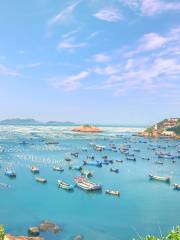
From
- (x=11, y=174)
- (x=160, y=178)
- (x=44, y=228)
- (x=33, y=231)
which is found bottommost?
(x=44, y=228)

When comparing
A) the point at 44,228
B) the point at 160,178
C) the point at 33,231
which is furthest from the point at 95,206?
the point at 160,178

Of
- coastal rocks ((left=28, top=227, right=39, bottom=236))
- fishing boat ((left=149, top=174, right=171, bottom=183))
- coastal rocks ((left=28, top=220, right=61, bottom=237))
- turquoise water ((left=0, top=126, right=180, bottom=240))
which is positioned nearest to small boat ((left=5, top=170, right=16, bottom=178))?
turquoise water ((left=0, top=126, right=180, bottom=240))

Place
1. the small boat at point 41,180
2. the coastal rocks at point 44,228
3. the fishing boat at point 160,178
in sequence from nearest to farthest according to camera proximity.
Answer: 1. the coastal rocks at point 44,228
2. the small boat at point 41,180
3. the fishing boat at point 160,178

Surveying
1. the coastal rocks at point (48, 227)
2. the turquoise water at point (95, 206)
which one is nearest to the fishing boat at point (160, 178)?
the turquoise water at point (95, 206)

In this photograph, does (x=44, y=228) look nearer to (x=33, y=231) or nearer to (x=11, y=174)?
(x=33, y=231)

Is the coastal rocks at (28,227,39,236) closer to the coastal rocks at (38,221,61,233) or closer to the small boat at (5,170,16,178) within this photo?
the coastal rocks at (38,221,61,233)

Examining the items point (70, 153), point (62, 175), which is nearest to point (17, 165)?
point (62, 175)

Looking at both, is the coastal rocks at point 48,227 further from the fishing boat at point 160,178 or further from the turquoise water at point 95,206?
the fishing boat at point 160,178

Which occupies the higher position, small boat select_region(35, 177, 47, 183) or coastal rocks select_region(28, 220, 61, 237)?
small boat select_region(35, 177, 47, 183)

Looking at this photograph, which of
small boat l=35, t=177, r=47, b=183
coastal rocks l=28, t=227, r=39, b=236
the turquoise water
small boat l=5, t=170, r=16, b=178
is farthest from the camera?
small boat l=5, t=170, r=16, b=178

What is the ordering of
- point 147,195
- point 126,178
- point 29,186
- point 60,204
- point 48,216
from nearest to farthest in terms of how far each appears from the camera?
point 48,216 < point 60,204 < point 147,195 < point 29,186 < point 126,178

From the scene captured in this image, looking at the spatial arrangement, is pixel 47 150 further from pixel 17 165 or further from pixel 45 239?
pixel 45 239
